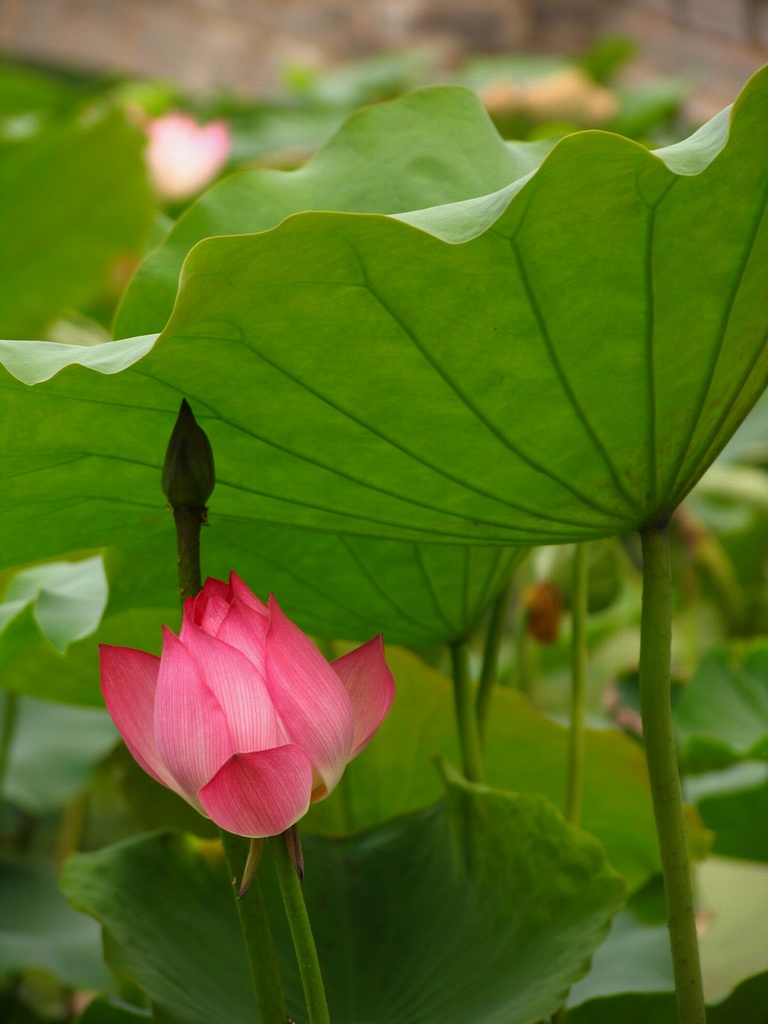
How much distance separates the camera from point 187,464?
1.38ft

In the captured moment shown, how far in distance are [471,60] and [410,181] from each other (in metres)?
→ 3.58

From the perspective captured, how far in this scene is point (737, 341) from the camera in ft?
1.53

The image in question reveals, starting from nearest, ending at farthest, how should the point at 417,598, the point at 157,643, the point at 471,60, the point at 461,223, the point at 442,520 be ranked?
the point at 461,223 → the point at 442,520 → the point at 417,598 → the point at 157,643 → the point at 471,60

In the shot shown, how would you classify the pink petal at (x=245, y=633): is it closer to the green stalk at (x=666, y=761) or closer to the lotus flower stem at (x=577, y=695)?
the green stalk at (x=666, y=761)

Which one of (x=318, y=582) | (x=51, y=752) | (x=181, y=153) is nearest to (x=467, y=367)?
(x=318, y=582)

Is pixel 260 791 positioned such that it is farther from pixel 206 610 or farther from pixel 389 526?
pixel 389 526

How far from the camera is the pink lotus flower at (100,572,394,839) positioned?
1.25 feet

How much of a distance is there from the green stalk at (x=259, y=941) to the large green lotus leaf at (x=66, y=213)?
1.08m

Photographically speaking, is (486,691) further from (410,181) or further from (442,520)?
(410,181)

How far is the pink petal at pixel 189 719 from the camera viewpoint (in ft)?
1.26

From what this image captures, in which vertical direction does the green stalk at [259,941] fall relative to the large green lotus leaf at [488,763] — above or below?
below

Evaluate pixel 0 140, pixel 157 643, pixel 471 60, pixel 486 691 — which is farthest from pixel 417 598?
pixel 471 60

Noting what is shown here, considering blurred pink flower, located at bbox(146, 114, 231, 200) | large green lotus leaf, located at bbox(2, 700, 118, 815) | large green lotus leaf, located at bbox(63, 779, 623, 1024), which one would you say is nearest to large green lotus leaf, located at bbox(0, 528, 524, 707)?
large green lotus leaf, located at bbox(63, 779, 623, 1024)

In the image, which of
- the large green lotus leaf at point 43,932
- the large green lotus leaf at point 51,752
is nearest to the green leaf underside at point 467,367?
the large green lotus leaf at point 43,932
